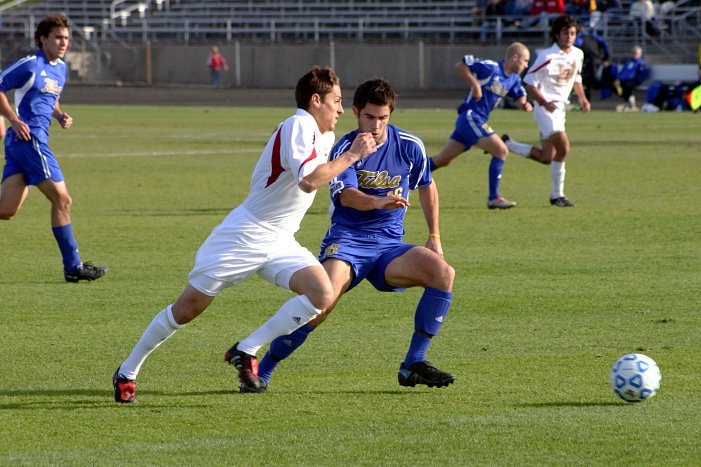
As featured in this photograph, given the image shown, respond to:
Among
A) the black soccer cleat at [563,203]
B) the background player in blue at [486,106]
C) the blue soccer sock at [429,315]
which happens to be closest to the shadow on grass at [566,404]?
the blue soccer sock at [429,315]

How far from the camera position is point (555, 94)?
15.1 metres

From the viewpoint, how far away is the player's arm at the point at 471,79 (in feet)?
47.5

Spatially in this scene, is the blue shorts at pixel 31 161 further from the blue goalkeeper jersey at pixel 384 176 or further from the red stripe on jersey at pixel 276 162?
the red stripe on jersey at pixel 276 162

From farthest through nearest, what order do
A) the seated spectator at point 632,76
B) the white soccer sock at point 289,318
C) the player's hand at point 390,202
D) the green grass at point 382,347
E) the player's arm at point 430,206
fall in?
1. the seated spectator at point 632,76
2. the player's arm at point 430,206
3. the player's hand at point 390,202
4. the white soccer sock at point 289,318
5. the green grass at point 382,347

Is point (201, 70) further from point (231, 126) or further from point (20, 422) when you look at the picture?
point (20, 422)

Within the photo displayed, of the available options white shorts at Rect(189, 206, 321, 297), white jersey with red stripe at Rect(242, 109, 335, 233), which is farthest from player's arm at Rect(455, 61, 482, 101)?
white shorts at Rect(189, 206, 321, 297)

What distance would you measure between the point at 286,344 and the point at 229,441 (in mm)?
1101

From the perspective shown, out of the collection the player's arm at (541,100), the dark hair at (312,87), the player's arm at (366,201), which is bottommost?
the player's arm at (541,100)

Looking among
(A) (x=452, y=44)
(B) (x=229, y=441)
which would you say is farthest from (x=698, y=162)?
(A) (x=452, y=44)

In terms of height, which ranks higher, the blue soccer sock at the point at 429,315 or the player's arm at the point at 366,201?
the player's arm at the point at 366,201

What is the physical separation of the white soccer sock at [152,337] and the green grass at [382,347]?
187 millimetres

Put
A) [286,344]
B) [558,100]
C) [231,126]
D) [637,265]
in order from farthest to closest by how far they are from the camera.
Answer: [231,126]
[558,100]
[637,265]
[286,344]

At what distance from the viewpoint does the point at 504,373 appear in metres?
6.77

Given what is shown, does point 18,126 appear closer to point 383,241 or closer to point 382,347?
point 382,347
